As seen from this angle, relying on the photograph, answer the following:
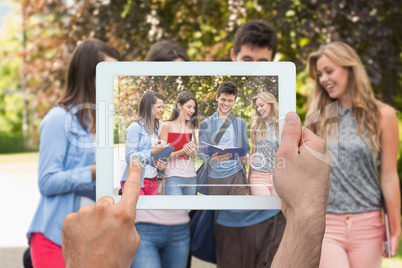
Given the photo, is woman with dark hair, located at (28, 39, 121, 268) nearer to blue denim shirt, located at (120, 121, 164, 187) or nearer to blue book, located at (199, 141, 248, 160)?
blue denim shirt, located at (120, 121, 164, 187)

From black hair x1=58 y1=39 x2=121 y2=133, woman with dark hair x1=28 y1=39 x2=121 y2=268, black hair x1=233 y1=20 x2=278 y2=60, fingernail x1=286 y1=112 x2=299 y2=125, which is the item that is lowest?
woman with dark hair x1=28 y1=39 x2=121 y2=268

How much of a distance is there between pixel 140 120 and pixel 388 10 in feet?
17.5

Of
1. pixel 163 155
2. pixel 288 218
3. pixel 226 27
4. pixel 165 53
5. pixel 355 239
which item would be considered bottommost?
pixel 355 239

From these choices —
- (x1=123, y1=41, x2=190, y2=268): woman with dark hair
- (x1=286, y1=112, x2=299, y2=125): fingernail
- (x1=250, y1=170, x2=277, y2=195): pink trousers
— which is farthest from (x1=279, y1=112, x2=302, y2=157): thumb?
(x1=123, y1=41, x2=190, y2=268): woman with dark hair

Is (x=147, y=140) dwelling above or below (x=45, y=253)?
above

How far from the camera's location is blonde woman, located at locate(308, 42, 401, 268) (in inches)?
93.9

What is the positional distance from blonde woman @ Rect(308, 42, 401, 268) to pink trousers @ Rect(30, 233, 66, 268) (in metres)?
1.27

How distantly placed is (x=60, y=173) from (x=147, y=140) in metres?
0.91

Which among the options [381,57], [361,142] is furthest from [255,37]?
[381,57]

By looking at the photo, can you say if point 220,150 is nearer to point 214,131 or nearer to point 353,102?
point 214,131

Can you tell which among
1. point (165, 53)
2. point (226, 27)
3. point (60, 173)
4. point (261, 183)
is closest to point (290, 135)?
point (261, 183)

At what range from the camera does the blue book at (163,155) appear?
4.46 ft

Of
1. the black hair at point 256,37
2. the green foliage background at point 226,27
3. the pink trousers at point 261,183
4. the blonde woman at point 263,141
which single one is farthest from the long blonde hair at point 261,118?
the green foliage background at point 226,27

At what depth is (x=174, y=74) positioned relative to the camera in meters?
1.36
